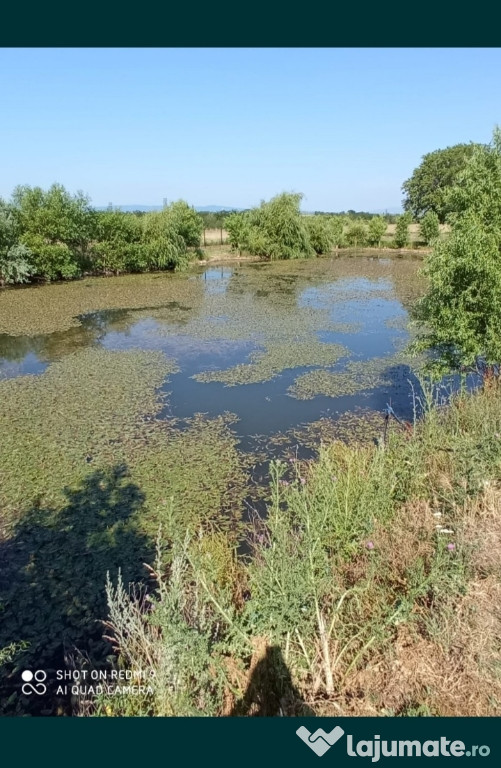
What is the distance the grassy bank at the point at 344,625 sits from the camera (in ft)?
7.73

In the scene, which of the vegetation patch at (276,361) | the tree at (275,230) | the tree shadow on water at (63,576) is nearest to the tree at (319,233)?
the tree at (275,230)

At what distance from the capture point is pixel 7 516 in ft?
16.7

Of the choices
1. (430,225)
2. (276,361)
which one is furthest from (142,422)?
(430,225)

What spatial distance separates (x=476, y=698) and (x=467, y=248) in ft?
17.3

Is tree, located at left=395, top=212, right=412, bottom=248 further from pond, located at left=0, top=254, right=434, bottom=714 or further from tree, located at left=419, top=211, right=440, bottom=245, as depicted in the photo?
pond, located at left=0, top=254, right=434, bottom=714

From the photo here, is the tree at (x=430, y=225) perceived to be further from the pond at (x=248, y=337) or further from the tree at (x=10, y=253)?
the tree at (x=10, y=253)

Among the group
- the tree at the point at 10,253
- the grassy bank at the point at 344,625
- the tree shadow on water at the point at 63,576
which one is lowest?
the tree shadow on water at the point at 63,576

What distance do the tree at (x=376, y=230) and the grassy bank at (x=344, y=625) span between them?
3724 centimetres

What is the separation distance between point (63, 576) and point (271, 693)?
2.53 metres

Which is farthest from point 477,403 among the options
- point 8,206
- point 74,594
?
point 8,206

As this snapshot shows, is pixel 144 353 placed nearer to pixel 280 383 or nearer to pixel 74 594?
pixel 280 383

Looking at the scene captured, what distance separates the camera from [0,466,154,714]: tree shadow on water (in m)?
3.44

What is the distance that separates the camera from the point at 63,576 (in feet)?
14.0
